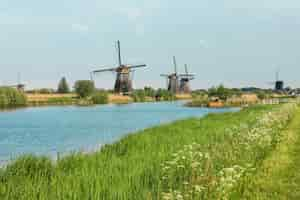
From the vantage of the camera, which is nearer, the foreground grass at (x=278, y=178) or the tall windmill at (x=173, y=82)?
the foreground grass at (x=278, y=178)

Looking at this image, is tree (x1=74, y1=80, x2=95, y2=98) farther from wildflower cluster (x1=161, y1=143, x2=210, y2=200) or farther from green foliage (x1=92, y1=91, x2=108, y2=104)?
wildflower cluster (x1=161, y1=143, x2=210, y2=200)

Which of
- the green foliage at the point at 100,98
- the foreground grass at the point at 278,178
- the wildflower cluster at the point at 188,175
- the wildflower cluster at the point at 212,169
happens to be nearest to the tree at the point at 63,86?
the green foliage at the point at 100,98

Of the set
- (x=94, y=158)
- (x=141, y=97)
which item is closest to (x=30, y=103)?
(x=141, y=97)

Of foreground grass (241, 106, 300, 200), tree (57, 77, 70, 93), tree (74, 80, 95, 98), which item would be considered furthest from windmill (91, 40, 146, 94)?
foreground grass (241, 106, 300, 200)

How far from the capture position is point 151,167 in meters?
8.36

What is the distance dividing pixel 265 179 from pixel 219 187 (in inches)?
115

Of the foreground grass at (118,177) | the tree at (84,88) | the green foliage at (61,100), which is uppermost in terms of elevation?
the tree at (84,88)

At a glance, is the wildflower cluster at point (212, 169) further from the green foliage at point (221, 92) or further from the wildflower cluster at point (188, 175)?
the green foliage at point (221, 92)

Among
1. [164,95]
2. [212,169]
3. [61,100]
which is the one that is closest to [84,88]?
[61,100]

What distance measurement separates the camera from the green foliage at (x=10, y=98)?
7344 centimetres

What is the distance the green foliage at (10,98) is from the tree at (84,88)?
22338 mm

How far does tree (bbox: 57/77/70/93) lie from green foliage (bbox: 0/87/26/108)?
51291 millimetres

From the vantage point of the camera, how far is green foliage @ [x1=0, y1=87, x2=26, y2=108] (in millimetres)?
73444

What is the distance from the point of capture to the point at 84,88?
102125 millimetres
